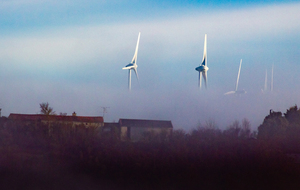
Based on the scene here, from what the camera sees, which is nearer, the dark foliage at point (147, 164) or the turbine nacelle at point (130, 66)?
the dark foliage at point (147, 164)

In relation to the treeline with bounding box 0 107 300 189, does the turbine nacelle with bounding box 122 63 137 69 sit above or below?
above

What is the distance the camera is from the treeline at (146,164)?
1003 inches

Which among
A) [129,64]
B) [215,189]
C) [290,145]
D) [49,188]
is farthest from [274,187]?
[129,64]

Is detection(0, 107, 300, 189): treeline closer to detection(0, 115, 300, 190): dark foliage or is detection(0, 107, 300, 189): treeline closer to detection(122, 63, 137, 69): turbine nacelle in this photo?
detection(0, 115, 300, 190): dark foliage

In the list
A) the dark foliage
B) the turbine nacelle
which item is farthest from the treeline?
the turbine nacelle

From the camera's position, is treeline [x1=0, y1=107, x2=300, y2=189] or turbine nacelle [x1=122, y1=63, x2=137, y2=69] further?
turbine nacelle [x1=122, y1=63, x2=137, y2=69]

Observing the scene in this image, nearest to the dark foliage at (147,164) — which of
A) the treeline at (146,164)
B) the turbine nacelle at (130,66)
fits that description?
the treeline at (146,164)

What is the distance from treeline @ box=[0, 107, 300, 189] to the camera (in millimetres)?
25469

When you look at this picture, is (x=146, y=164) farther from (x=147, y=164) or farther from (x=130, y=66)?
(x=130, y=66)

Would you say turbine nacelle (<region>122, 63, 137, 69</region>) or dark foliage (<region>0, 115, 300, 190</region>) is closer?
dark foliage (<region>0, 115, 300, 190</region>)

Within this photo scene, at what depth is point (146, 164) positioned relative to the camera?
27.2m

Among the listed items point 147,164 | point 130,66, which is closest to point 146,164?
point 147,164

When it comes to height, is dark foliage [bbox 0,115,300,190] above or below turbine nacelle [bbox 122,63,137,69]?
Answer: below

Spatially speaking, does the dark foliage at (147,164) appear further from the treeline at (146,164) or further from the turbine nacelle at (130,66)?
the turbine nacelle at (130,66)
